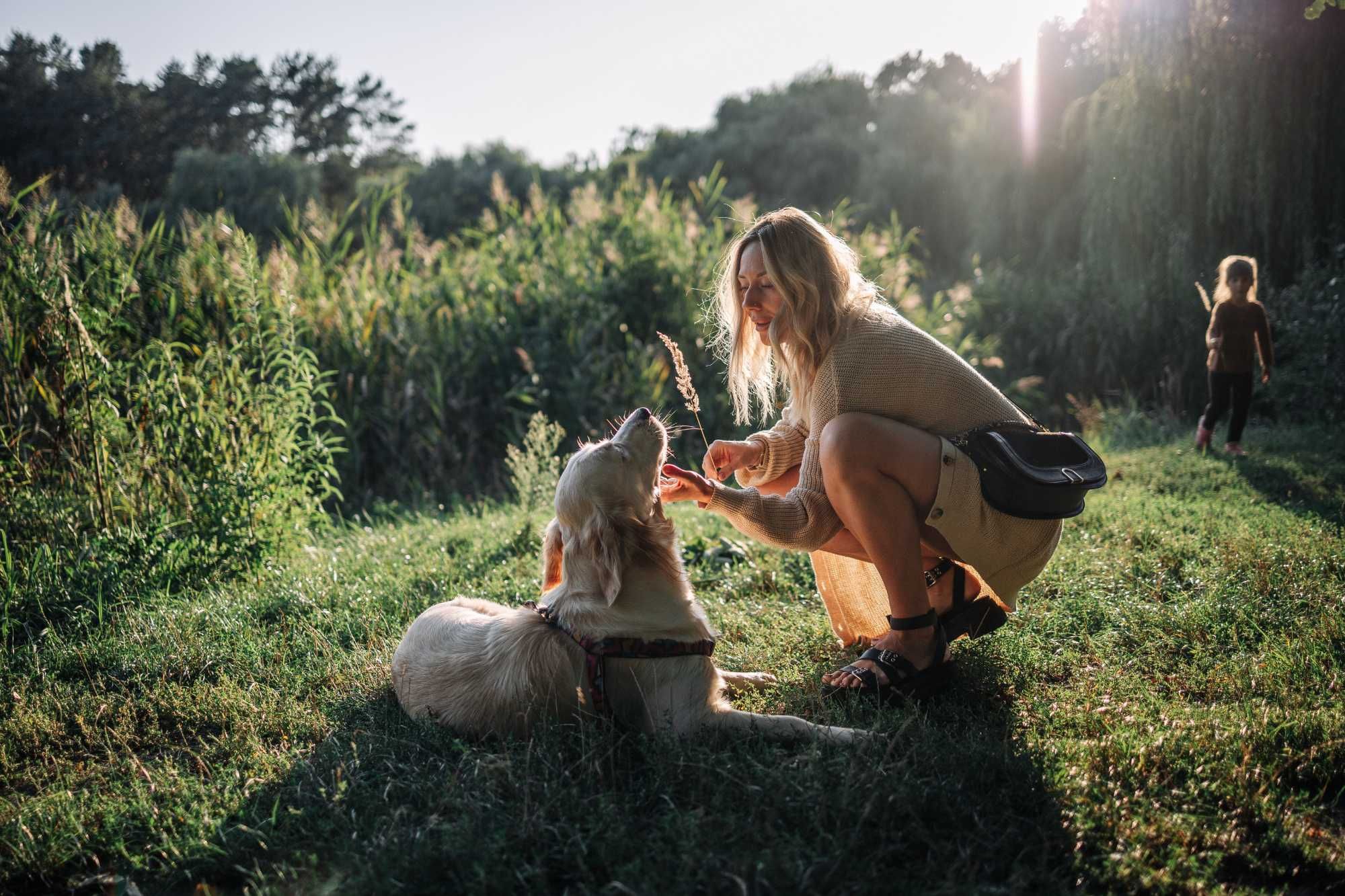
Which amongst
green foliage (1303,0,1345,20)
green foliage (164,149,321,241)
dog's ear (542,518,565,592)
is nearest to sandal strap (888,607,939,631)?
dog's ear (542,518,565,592)

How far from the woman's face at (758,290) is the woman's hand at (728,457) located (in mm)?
371

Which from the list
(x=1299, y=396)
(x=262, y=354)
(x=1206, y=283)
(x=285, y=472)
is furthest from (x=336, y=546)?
(x=1206, y=283)

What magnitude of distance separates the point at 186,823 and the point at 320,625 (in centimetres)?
133

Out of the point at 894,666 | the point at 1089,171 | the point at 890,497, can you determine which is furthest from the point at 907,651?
the point at 1089,171

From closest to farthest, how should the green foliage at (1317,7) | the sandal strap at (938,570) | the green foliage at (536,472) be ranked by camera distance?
the green foliage at (1317,7) < the sandal strap at (938,570) < the green foliage at (536,472)

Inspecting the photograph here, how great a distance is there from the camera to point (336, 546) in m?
4.48

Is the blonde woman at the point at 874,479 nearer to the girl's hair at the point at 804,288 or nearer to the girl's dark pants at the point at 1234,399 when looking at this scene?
the girl's hair at the point at 804,288

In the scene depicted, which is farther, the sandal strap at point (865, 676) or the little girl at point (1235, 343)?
the little girl at point (1235, 343)

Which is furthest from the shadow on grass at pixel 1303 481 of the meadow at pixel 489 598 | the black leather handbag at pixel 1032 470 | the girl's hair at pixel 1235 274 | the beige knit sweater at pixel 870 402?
the beige knit sweater at pixel 870 402

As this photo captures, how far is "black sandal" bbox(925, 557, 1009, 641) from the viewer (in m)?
2.75

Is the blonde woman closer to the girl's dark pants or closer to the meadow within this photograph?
the meadow

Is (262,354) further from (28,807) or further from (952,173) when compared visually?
(952,173)

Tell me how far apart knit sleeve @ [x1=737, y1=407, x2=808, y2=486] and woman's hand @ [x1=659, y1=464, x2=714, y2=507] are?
0.54m

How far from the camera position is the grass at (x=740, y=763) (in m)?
1.69
